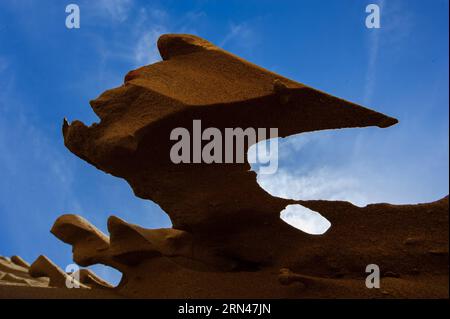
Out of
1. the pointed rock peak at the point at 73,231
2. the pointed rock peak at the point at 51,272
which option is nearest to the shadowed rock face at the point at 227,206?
the pointed rock peak at the point at 73,231

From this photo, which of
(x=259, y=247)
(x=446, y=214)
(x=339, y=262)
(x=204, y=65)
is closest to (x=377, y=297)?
(x=339, y=262)

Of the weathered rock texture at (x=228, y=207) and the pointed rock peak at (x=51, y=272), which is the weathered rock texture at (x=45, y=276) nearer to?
the pointed rock peak at (x=51, y=272)

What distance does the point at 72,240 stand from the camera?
4074mm

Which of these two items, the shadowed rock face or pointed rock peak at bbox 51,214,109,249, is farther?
pointed rock peak at bbox 51,214,109,249

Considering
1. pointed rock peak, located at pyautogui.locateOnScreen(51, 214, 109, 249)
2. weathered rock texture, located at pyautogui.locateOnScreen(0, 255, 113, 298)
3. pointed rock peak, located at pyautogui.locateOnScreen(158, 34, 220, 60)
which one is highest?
pointed rock peak, located at pyautogui.locateOnScreen(158, 34, 220, 60)

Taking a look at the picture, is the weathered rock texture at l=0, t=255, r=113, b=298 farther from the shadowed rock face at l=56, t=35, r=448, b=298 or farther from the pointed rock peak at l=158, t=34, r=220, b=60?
the pointed rock peak at l=158, t=34, r=220, b=60

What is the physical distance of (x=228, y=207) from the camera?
3.33 m

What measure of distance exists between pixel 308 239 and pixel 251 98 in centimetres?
112

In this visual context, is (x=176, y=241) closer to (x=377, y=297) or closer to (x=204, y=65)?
(x=204, y=65)

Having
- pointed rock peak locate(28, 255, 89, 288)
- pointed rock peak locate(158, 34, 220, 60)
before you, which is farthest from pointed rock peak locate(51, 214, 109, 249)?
pointed rock peak locate(158, 34, 220, 60)

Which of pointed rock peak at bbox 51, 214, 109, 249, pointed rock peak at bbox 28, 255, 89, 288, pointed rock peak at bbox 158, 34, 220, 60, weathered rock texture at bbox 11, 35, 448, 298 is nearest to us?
weathered rock texture at bbox 11, 35, 448, 298

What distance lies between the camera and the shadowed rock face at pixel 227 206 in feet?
9.70

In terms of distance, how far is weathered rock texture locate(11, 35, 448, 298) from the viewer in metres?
2.94

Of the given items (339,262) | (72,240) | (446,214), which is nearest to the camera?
(446,214)
